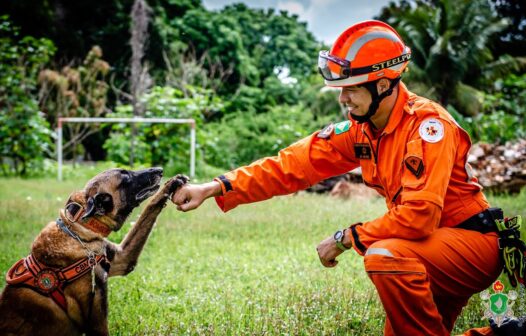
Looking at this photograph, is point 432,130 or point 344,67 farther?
point 344,67

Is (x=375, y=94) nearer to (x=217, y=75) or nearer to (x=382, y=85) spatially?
(x=382, y=85)

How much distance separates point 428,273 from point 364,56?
1.25 meters

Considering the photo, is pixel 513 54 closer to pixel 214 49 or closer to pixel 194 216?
pixel 214 49

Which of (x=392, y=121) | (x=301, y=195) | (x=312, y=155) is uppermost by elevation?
(x=392, y=121)

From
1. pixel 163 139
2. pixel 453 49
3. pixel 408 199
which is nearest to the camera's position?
pixel 408 199

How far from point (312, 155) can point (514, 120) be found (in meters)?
13.5

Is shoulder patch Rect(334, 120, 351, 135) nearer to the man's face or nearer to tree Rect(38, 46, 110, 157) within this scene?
the man's face

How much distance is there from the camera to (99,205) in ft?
12.0

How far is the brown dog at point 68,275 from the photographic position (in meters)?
3.33

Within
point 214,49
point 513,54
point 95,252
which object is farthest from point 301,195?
point 513,54

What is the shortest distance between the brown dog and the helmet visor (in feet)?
4.16

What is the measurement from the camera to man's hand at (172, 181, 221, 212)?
3.63m

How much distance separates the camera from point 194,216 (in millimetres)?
8609

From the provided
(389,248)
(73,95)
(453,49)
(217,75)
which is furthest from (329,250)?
(217,75)
